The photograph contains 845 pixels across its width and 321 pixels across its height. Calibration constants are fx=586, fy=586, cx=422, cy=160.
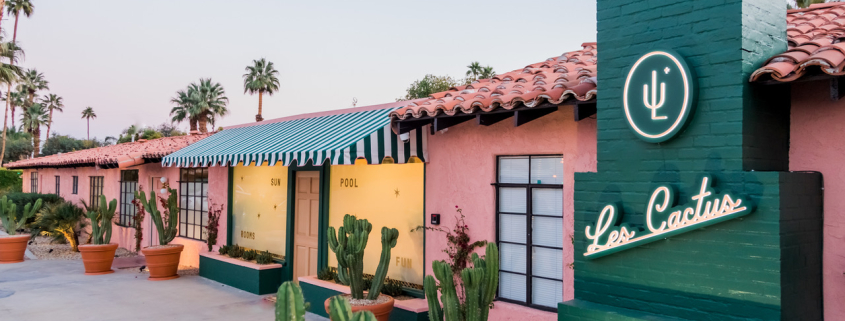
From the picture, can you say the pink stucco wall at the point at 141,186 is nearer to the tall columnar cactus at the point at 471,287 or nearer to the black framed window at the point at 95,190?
the black framed window at the point at 95,190

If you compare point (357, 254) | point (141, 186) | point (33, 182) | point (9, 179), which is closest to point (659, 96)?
point (357, 254)

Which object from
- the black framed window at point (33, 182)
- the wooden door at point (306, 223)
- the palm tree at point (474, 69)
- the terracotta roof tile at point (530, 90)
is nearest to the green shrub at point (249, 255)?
the wooden door at point (306, 223)

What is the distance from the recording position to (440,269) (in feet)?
21.1

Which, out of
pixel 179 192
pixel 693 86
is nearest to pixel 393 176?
pixel 693 86

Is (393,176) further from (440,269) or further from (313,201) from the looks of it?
(440,269)

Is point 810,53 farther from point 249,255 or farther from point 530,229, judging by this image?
point 249,255

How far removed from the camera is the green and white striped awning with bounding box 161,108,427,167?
8.57 metres

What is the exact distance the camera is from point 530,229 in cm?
772

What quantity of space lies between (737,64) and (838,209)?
1.67 meters

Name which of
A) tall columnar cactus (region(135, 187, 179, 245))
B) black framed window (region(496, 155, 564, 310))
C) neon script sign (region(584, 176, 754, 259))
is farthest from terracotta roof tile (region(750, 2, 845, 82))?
tall columnar cactus (region(135, 187, 179, 245))

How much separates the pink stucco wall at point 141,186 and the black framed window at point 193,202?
25cm

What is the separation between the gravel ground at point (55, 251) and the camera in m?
17.9

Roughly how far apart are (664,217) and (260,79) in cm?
4987

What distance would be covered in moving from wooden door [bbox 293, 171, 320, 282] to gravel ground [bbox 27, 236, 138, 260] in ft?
29.1
